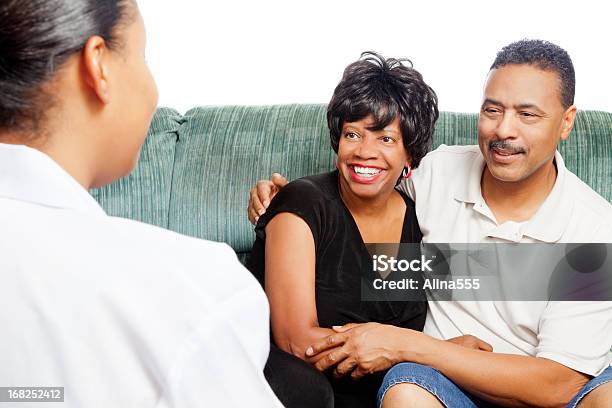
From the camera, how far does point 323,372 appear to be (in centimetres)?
171

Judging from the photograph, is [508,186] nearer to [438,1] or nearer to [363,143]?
[363,143]

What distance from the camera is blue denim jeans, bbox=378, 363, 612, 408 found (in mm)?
1569

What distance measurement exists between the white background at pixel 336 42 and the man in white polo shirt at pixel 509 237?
0.84 metres

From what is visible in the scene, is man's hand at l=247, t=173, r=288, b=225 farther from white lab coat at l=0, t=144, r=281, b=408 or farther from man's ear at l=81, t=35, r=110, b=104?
white lab coat at l=0, t=144, r=281, b=408

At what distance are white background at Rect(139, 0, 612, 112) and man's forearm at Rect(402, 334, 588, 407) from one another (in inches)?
53.7

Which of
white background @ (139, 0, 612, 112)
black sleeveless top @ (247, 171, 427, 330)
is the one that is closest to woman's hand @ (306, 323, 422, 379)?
black sleeveless top @ (247, 171, 427, 330)

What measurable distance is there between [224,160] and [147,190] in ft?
0.85

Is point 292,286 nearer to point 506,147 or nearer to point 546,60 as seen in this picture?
point 506,147

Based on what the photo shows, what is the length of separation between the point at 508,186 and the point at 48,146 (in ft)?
4.40

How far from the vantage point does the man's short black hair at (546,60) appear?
6.00ft

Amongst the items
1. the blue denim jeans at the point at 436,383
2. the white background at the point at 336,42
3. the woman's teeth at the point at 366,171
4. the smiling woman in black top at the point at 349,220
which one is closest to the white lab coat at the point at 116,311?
the blue denim jeans at the point at 436,383

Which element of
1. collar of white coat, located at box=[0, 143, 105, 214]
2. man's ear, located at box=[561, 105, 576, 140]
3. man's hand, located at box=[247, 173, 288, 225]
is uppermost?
collar of white coat, located at box=[0, 143, 105, 214]

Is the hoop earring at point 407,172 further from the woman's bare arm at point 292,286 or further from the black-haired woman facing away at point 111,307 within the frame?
the black-haired woman facing away at point 111,307

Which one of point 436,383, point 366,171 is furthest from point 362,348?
point 366,171
